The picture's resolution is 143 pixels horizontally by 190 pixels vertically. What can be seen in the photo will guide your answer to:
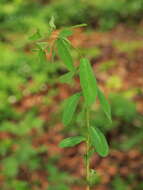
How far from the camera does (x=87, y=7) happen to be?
7.62m

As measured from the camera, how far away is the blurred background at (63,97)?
3.65 m

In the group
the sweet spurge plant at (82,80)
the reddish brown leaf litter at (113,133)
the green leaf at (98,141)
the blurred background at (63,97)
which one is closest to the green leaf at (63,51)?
the sweet spurge plant at (82,80)

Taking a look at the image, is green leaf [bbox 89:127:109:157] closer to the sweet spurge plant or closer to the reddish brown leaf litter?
the sweet spurge plant

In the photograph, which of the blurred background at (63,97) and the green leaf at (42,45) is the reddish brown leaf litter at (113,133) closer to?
the blurred background at (63,97)

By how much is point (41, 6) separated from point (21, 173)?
15.8ft

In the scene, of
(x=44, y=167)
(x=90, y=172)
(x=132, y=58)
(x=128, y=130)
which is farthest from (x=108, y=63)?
(x=90, y=172)

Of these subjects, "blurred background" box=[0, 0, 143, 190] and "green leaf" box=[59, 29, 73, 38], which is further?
"blurred background" box=[0, 0, 143, 190]

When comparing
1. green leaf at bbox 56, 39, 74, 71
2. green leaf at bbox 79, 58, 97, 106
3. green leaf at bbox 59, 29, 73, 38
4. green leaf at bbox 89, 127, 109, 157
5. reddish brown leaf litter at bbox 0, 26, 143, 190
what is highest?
green leaf at bbox 59, 29, 73, 38

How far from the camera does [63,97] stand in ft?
16.3

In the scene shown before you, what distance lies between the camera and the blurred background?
12.0ft

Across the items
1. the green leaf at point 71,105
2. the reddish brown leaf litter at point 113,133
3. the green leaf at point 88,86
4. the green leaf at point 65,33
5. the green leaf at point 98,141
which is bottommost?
the reddish brown leaf litter at point 113,133

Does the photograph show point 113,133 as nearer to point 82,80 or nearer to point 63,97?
point 63,97

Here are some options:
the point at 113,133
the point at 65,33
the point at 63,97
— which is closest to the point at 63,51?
the point at 65,33

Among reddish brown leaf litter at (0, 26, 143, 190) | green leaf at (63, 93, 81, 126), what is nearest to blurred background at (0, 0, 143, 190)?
reddish brown leaf litter at (0, 26, 143, 190)
